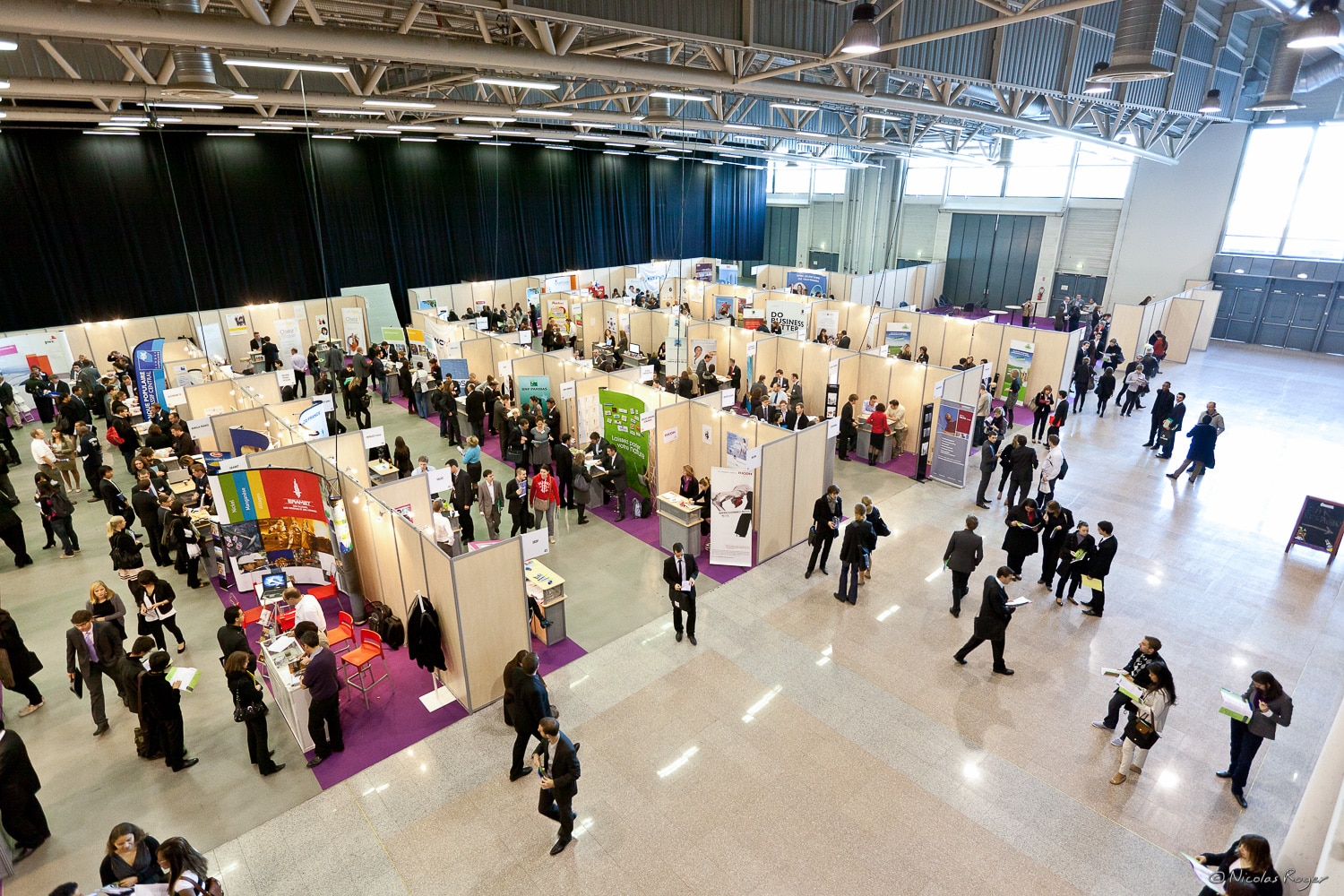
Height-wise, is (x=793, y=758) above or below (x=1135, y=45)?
below

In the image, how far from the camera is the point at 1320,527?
29.1 feet

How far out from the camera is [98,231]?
677 inches

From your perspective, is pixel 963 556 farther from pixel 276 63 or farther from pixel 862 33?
pixel 276 63

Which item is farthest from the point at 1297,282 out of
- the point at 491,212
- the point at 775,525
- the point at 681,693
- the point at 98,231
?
the point at 98,231

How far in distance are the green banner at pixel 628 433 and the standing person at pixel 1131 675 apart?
21.5 ft

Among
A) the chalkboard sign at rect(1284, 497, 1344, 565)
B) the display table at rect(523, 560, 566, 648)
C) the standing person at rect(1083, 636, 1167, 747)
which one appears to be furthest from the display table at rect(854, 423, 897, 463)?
the display table at rect(523, 560, 566, 648)

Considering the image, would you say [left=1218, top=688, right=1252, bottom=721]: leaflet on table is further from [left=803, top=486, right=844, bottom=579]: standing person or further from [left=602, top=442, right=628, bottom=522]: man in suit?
[left=602, top=442, right=628, bottom=522]: man in suit

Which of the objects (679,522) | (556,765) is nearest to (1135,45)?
(679,522)

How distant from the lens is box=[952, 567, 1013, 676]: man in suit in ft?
21.0

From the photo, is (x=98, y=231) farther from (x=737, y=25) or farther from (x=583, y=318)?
(x=737, y=25)

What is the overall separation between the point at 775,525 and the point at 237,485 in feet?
21.7

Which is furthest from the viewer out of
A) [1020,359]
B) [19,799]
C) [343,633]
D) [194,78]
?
[1020,359]

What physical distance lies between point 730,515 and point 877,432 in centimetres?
488

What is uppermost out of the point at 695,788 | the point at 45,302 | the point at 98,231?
the point at 98,231
